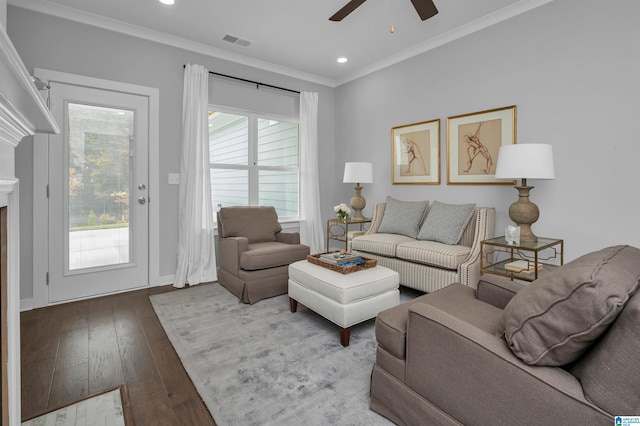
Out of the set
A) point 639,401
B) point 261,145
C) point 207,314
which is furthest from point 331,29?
point 639,401

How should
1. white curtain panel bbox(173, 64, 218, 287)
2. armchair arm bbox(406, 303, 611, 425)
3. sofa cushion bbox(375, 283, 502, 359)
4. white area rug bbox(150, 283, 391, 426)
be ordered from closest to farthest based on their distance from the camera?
1. armchair arm bbox(406, 303, 611, 425)
2. sofa cushion bbox(375, 283, 502, 359)
3. white area rug bbox(150, 283, 391, 426)
4. white curtain panel bbox(173, 64, 218, 287)

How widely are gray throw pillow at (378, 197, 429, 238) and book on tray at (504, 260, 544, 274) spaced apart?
1.11m

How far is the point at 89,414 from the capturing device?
1.56 m

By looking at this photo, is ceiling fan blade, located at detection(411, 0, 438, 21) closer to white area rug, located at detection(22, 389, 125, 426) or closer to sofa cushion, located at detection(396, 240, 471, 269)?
sofa cushion, located at detection(396, 240, 471, 269)

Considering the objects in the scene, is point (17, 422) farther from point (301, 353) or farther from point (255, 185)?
point (255, 185)

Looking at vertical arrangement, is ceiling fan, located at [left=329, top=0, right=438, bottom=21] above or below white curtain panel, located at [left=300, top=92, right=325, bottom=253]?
above

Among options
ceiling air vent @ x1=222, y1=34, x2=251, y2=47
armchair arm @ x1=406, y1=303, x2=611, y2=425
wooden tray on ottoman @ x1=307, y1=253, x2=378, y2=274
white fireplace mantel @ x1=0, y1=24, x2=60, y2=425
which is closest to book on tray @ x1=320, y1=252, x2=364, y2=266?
wooden tray on ottoman @ x1=307, y1=253, x2=378, y2=274

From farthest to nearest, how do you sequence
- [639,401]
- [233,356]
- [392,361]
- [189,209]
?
1. [189,209]
2. [233,356]
3. [392,361]
4. [639,401]

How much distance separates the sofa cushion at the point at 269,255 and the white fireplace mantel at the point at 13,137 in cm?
194

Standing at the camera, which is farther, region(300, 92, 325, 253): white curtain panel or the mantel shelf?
region(300, 92, 325, 253): white curtain panel

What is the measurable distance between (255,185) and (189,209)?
97 cm

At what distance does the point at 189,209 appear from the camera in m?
3.67

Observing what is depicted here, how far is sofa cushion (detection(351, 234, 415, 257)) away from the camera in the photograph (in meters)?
3.36

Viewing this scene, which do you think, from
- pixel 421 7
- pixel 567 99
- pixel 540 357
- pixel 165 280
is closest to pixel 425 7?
pixel 421 7
